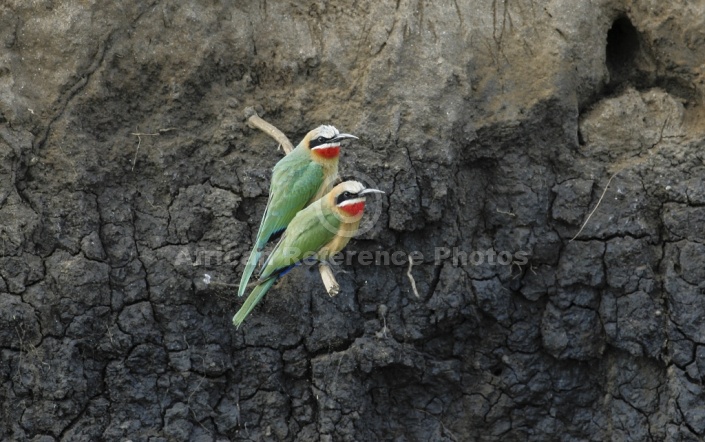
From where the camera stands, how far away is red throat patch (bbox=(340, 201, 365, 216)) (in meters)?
4.42

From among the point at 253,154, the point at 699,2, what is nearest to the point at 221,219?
the point at 253,154

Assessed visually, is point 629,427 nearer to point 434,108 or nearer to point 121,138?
point 434,108

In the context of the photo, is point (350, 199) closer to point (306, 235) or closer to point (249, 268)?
point (306, 235)

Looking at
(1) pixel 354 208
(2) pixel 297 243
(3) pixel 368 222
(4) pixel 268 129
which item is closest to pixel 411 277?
(3) pixel 368 222

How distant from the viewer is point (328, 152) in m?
4.61

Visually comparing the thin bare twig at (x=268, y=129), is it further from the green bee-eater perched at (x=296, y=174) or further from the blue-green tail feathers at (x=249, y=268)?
the blue-green tail feathers at (x=249, y=268)

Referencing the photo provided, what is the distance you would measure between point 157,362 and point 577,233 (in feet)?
7.48

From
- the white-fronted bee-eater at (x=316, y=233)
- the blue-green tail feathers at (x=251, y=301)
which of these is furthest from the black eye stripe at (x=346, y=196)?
the blue-green tail feathers at (x=251, y=301)

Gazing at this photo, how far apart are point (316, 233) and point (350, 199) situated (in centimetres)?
25

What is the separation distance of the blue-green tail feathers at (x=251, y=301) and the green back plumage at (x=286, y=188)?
240 mm

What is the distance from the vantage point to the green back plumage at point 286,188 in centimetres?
460

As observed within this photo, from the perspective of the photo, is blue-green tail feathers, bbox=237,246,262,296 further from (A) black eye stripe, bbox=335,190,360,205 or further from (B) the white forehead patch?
(B) the white forehead patch

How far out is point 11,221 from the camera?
448 centimetres

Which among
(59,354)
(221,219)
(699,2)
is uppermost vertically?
(699,2)
